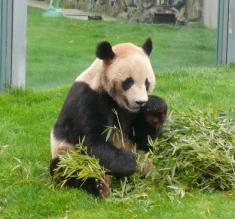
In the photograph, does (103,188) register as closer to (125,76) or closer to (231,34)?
(125,76)

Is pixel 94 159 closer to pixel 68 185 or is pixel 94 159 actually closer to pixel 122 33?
pixel 68 185

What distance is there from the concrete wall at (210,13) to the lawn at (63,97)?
16 centimetres

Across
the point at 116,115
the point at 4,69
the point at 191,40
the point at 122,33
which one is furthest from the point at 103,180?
the point at 191,40

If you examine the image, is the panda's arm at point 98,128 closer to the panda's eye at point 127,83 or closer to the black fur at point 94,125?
the black fur at point 94,125

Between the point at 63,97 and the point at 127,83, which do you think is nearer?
the point at 127,83

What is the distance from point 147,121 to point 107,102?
1.53 feet

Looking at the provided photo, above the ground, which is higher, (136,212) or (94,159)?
(94,159)

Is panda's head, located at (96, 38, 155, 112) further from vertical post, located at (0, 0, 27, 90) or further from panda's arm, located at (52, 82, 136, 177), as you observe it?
vertical post, located at (0, 0, 27, 90)

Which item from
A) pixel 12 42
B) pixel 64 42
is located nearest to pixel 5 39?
pixel 12 42

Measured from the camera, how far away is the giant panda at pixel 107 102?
4.87 m

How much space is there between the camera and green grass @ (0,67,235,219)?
475 cm

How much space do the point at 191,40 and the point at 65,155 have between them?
584 cm

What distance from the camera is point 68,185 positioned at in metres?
5.23

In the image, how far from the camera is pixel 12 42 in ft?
29.1
